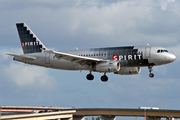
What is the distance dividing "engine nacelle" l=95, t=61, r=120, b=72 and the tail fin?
57.1ft

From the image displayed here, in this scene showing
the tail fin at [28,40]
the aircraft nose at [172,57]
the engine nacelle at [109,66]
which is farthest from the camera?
the tail fin at [28,40]

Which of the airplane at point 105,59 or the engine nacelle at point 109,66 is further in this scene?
the engine nacelle at point 109,66

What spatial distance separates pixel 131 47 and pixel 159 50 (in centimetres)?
509

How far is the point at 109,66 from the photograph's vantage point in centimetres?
6153

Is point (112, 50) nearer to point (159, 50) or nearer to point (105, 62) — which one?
point (105, 62)

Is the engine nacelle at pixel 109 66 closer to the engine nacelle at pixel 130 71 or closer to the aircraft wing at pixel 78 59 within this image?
the aircraft wing at pixel 78 59

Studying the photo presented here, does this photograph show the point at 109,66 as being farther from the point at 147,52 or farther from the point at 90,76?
the point at 90,76

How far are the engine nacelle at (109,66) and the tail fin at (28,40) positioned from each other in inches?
685

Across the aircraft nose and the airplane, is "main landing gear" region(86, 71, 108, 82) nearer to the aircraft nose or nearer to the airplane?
the airplane

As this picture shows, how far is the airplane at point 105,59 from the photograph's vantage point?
200 feet

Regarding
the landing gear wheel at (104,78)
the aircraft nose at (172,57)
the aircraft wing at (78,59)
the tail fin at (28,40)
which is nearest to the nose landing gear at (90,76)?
the landing gear wheel at (104,78)

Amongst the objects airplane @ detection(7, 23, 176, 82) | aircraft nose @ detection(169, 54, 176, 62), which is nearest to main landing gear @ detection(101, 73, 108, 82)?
airplane @ detection(7, 23, 176, 82)

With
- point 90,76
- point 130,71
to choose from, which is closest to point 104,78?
point 90,76

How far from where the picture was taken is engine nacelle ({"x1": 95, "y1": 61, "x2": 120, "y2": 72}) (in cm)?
6125
